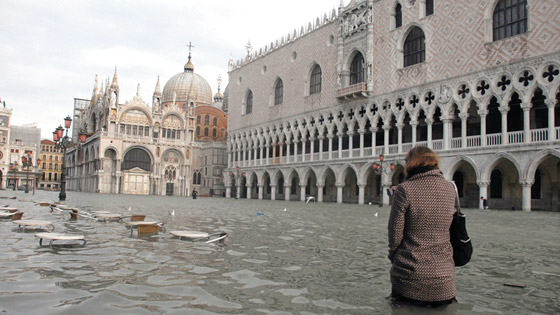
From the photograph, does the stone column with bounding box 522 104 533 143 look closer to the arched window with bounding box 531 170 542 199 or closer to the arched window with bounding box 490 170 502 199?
the arched window with bounding box 531 170 542 199

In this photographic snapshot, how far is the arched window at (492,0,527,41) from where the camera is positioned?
23.6 meters

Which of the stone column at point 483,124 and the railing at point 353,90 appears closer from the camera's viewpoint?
the stone column at point 483,124

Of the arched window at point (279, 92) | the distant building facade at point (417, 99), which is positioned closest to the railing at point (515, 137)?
the distant building facade at point (417, 99)

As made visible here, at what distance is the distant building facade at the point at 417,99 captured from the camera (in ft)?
74.7

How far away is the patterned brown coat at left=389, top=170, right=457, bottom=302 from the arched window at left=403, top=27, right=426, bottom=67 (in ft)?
89.0

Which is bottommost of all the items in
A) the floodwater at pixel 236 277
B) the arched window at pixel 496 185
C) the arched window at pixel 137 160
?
the floodwater at pixel 236 277

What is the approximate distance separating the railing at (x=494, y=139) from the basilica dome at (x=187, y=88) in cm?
5241

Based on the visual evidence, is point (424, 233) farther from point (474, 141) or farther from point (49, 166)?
point (49, 166)

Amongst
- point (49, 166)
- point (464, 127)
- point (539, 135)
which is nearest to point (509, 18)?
point (464, 127)

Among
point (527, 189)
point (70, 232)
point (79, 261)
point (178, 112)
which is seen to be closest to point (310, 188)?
point (527, 189)

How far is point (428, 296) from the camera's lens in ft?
12.4

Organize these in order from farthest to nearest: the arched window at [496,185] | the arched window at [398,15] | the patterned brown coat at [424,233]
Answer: the arched window at [398,15]
the arched window at [496,185]
the patterned brown coat at [424,233]

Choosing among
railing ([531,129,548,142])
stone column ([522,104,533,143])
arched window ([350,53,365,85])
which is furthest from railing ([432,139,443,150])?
arched window ([350,53,365,85])

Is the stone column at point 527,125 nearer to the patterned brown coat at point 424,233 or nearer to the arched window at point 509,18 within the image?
the arched window at point 509,18
